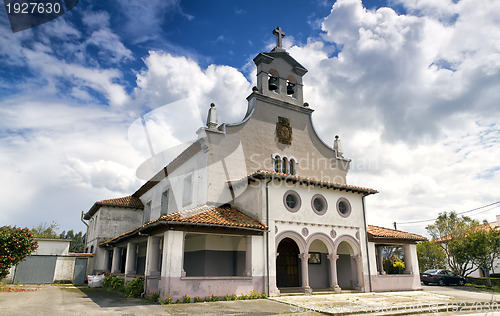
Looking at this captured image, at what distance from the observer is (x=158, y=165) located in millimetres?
25328

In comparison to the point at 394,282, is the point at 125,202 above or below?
above

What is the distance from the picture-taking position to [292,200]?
17484mm

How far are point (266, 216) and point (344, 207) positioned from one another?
5661 millimetres

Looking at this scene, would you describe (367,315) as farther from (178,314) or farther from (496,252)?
(496,252)

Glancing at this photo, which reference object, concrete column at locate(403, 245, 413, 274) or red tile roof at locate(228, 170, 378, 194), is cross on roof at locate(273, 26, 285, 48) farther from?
concrete column at locate(403, 245, 413, 274)

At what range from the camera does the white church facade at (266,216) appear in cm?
1484

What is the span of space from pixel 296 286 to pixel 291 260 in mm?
1389

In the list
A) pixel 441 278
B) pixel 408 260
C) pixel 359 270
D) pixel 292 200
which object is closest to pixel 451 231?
pixel 441 278

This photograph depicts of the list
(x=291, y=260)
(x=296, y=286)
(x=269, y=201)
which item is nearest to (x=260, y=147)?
(x=269, y=201)

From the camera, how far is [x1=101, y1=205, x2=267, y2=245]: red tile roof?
44.8 feet

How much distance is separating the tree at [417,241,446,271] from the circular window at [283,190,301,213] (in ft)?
86.3

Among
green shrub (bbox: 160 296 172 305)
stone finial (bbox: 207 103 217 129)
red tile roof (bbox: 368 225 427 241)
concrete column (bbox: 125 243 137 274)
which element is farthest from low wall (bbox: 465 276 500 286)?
concrete column (bbox: 125 243 137 274)

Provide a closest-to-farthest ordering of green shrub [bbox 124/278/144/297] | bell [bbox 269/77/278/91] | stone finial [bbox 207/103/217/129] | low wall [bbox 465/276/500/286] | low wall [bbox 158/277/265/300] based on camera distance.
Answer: low wall [bbox 158/277/265/300]
green shrub [bbox 124/278/144/297]
stone finial [bbox 207/103/217/129]
bell [bbox 269/77/278/91]
low wall [bbox 465/276/500/286]

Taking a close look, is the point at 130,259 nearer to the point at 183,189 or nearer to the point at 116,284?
the point at 116,284
